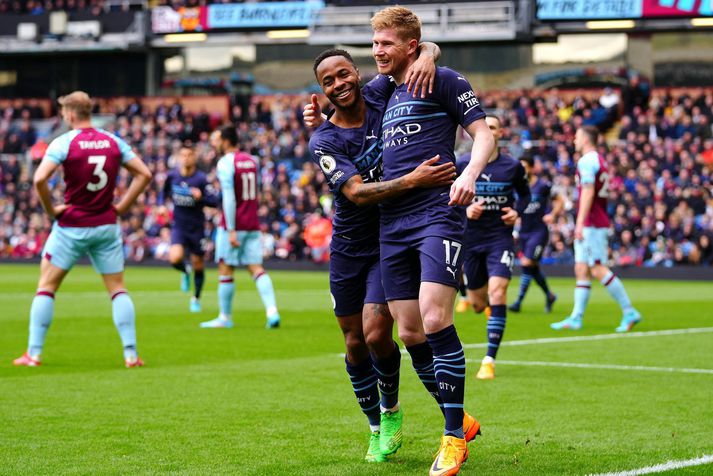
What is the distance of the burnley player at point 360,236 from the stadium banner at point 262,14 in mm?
40285

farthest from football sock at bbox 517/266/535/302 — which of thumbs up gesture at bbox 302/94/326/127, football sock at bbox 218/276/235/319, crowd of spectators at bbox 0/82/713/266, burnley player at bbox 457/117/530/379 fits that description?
crowd of spectators at bbox 0/82/713/266

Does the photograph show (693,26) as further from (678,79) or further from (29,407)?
(29,407)

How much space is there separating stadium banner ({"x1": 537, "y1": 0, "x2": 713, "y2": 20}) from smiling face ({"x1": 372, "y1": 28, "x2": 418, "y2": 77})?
122ft

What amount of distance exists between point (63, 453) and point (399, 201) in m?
2.46

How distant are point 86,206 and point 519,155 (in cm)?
2009

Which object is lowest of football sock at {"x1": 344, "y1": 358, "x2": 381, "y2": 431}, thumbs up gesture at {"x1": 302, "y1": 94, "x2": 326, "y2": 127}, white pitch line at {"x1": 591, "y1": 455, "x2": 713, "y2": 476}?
white pitch line at {"x1": 591, "y1": 455, "x2": 713, "y2": 476}

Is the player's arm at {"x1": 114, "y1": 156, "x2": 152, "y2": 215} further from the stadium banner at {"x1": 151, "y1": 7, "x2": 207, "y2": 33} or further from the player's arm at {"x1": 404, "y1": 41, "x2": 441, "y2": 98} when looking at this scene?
the stadium banner at {"x1": 151, "y1": 7, "x2": 207, "y2": 33}

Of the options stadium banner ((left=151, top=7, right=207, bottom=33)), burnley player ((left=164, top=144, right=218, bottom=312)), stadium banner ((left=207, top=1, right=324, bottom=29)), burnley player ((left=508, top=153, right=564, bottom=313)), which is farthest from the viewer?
stadium banner ((left=151, top=7, right=207, bottom=33))

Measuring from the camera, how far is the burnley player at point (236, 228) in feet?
51.5

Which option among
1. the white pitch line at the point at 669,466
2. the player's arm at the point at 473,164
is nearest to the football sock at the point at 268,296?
the player's arm at the point at 473,164

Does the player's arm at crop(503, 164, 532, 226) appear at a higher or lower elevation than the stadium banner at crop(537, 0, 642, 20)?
lower

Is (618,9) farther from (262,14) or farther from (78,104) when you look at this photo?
(78,104)

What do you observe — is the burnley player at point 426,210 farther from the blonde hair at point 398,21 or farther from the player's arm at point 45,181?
the player's arm at point 45,181

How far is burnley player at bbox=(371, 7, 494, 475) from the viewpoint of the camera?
6.18 m
